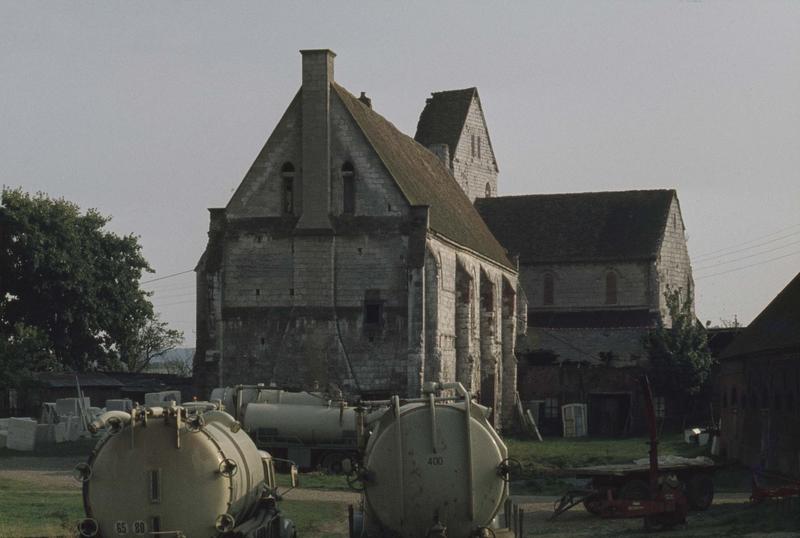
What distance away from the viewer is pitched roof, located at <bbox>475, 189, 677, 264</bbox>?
286ft

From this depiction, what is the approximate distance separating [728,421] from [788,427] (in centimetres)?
911

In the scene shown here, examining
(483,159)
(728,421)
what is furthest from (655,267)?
(728,421)

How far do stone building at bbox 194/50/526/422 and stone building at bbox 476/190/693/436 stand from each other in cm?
2131

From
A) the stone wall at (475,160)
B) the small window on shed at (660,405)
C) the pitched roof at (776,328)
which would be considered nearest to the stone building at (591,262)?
the stone wall at (475,160)

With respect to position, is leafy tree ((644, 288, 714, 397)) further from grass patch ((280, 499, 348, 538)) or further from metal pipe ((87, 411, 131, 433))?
metal pipe ((87, 411, 131, 433))

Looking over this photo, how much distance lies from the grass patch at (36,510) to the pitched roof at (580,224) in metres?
52.3

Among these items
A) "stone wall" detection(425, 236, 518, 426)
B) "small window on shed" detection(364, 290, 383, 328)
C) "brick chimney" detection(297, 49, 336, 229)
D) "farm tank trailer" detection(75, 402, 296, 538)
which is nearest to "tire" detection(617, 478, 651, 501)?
"farm tank trailer" detection(75, 402, 296, 538)

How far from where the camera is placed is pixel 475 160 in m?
92.9

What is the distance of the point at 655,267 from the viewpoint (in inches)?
3374

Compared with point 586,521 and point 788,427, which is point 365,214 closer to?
point 788,427

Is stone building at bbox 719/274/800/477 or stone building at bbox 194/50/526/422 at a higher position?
stone building at bbox 194/50/526/422

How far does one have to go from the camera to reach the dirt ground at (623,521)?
28047mm

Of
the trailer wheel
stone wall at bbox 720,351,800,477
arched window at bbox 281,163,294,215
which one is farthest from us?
arched window at bbox 281,163,294,215

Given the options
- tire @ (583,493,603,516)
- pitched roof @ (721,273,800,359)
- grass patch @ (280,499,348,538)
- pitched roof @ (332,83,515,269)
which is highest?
pitched roof @ (332,83,515,269)
